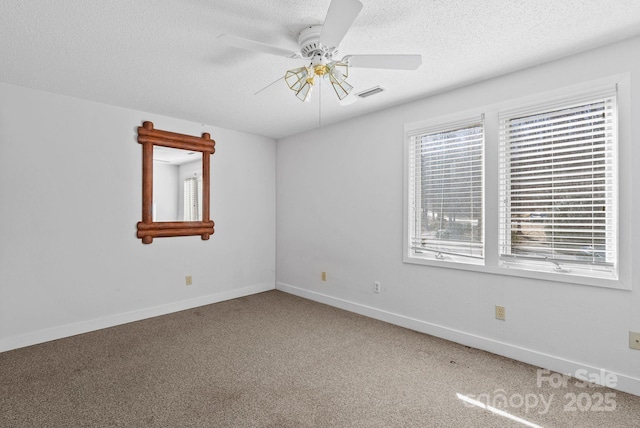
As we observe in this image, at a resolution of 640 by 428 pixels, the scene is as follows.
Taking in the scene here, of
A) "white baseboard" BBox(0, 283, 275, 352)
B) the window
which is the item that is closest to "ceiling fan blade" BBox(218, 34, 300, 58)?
the window

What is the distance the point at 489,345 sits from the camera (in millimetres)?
2666

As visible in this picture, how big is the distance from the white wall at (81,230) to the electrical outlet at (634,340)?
13.2 ft

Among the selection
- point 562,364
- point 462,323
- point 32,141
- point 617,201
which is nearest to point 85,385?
point 32,141

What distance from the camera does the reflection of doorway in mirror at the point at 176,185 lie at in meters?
3.66

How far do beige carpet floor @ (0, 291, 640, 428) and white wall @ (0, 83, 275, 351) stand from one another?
0.37 m

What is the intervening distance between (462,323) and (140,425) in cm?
257

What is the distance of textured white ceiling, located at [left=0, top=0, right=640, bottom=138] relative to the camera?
5.81 ft

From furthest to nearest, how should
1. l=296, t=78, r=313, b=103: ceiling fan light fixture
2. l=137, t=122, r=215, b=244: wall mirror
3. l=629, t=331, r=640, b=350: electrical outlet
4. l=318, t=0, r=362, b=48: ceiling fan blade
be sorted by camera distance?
l=137, t=122, r=215, b=244: wall mirror
l=296, t=78, r=313, b=103: ceiling fan light fixture
l=629, t=331, r=640, b=350: electrical outlet
l=318, t=0, r=362, b=48: ceiling fan blade

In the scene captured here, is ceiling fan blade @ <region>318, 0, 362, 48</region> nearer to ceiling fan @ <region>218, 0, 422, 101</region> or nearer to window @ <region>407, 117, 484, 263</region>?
ceiling fan @ <region>218, 0, 422, 101</region>

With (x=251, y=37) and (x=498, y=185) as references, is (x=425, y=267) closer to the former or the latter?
(x=498, y=185)

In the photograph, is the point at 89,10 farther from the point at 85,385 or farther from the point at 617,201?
the point at 617,201

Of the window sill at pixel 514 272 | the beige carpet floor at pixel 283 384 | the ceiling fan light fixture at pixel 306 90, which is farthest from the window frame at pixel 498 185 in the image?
the ceiling fan light fixture at pixel 306 90

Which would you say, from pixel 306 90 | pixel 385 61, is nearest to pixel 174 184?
pixel 306 90

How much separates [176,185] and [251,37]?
2.32 m
